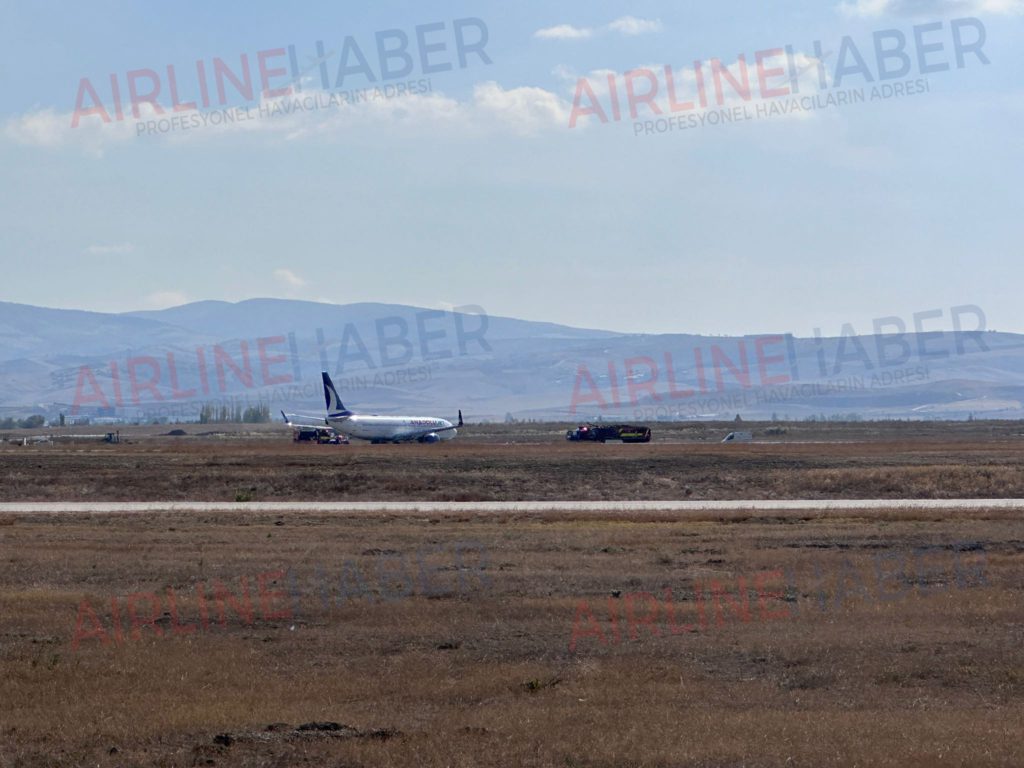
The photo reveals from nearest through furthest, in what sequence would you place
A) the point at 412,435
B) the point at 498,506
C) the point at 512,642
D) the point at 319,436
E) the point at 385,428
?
the point at 512,642 < the point at 498,506 < the point at 412,435 < the point at 385,428 < the point at 319,436

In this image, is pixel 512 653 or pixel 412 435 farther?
pixel 412 435

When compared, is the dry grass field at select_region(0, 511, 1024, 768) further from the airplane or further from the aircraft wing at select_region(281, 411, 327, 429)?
the aircraft wing at select_region(281, 411, 327, 429)

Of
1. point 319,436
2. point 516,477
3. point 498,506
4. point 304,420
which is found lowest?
point 498,506

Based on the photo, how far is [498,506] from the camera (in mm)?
45531

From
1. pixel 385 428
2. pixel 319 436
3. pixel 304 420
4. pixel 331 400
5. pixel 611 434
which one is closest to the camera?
pixel 385 428

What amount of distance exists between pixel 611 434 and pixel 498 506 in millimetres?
68959

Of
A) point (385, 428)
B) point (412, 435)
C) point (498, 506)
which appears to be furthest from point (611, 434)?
point (498, 506)

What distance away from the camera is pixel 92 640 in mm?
17625

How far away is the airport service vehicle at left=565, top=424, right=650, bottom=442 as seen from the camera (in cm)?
11031

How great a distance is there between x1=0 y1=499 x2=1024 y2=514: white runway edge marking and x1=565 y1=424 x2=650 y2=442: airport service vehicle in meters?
61.3

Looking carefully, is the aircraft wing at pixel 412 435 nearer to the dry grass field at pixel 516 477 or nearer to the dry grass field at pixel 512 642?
the dry grass field at pixel 516 477

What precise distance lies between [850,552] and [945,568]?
3171mm

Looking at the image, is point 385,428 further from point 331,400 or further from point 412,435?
point 331,400

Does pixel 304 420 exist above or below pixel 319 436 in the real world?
above
